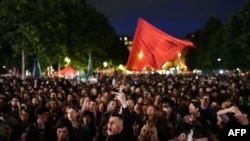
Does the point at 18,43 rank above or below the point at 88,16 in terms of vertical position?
below

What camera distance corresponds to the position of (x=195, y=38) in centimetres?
15538

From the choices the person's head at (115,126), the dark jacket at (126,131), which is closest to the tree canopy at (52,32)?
the dark jacket at (126,131)

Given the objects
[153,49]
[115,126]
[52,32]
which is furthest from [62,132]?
[52,32]

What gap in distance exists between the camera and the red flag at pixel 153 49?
17109 mm

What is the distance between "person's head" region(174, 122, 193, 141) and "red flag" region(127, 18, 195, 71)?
865 centimetres

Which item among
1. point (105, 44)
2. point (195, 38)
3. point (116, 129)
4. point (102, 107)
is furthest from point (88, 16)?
point (195, 38)

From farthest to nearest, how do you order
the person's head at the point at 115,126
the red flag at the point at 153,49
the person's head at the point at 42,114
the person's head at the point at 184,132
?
the red flag at the point at 153,49 < the person's head at the point at 42,114 < the person's head at the point at 184,132 < the person's head at the point at 115,126

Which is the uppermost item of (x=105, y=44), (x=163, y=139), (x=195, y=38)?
(x=195, y=38)

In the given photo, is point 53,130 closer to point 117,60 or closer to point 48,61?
point 48,61

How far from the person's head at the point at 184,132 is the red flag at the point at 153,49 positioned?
865 centimetres

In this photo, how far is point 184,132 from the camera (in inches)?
317

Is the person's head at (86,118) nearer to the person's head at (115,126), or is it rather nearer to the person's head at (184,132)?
the person's head at (184,132)

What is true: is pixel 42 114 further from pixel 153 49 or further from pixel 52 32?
pixel 52 32

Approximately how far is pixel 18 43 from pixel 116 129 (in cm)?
4147
